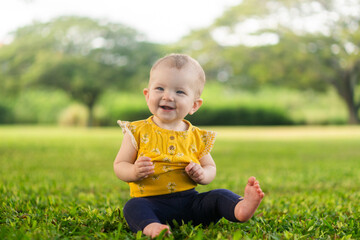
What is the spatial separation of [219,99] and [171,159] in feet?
105

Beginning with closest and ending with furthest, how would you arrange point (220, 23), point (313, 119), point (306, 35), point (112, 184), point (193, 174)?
point (193, 174)
point (112, 184)
point (306, 35)
point (220, 23)
point (313, 119)

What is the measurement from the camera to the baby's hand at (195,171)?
239cm

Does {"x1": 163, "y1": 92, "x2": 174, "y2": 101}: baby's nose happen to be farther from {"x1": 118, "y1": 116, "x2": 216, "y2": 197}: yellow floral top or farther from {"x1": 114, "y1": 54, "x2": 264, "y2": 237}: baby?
{"x1": 118, "y1": 116, "x2": 216, "y2": 197}: yellow floral top

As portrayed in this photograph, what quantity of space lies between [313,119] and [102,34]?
17.2 m

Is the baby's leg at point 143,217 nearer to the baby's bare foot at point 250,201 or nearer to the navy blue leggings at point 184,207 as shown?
the navy blue leggings at point 184,207

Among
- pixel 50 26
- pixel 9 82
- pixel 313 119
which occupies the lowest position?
pixel 313 119

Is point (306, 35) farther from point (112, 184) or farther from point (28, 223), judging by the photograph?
point (28, 223)

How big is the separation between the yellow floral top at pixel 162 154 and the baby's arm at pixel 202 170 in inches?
2.5

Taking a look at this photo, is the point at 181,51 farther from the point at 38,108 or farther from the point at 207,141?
the point at 207,141

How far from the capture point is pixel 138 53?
1098 inches

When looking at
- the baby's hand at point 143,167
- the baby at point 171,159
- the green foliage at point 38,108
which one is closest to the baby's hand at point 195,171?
the baby at point 171,159

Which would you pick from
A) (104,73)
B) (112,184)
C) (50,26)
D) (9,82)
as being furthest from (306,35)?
(112,184)

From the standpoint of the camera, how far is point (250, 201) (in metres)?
2.23

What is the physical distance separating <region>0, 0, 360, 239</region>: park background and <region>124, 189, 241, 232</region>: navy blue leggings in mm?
1363
